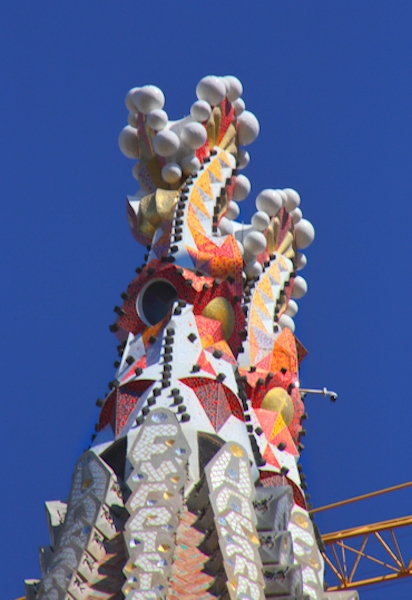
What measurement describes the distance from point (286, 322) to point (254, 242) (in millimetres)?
1582

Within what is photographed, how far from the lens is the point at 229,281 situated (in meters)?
16.5

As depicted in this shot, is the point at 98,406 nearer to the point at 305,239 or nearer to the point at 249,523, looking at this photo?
the point at 249,523

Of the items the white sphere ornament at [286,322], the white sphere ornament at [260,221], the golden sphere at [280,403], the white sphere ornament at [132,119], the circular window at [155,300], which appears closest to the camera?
the circular window at [155,300]

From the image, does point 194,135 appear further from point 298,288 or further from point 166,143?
point 298,288

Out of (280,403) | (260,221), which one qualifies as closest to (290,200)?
(260,221)

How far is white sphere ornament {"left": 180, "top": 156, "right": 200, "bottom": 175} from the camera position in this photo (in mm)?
18219

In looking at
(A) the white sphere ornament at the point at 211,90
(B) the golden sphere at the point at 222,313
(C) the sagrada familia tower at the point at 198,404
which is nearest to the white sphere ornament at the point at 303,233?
(C) the sagrada familia tower at the point at 198,404

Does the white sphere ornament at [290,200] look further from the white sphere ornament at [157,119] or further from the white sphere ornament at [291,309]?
the white sphere ornament at [157,119]

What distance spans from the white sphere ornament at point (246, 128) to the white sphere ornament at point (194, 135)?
63.5 inches

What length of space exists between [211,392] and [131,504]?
8.47 ft

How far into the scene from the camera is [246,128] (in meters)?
19.7

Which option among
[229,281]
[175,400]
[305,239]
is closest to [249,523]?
[175,400]

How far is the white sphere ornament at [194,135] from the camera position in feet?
59.2

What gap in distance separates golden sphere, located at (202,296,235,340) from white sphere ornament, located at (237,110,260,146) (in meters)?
4.19
